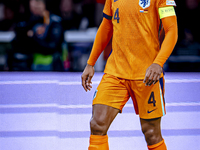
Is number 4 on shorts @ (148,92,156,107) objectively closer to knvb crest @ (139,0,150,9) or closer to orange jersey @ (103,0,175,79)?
orange jersey @ (103,0,175,79)

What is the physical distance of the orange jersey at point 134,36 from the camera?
1787mm

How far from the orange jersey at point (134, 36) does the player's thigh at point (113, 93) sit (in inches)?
2.0

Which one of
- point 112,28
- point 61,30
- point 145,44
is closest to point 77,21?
point 61,30

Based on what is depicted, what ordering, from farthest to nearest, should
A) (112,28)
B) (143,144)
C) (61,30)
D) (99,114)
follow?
(61,30), (143,144), (112,28), (99,114)

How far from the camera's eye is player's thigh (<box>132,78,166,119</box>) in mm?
1825

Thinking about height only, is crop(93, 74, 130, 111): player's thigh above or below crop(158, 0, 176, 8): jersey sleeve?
below

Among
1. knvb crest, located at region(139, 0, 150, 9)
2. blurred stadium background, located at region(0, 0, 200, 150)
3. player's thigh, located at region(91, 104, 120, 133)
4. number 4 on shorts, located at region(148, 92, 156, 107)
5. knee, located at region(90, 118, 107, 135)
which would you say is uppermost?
knvb crest, located at region(139, 0, 150, 9)

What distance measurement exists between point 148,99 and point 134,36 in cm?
41

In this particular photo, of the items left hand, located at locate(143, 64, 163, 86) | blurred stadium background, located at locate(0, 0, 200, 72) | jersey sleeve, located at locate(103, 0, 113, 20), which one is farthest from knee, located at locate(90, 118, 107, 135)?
blurred stadium background, located at locate(0, 0, 200, 72)

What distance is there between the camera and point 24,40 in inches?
144

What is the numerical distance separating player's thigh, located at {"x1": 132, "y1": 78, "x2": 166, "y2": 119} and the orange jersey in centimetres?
8

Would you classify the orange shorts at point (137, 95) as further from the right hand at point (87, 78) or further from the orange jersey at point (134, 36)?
the right hand at point (87, 78)

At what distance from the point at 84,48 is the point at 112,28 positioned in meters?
1.65

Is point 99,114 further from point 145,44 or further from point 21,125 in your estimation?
point 21,125
